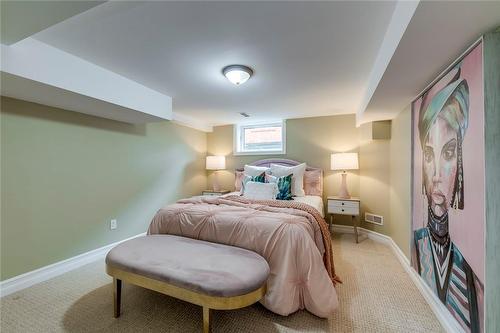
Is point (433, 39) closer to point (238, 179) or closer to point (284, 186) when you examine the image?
point (284, 186)

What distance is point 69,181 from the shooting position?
7.93 feet

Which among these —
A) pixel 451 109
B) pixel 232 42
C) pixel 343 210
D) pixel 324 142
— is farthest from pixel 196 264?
pixel 324 142

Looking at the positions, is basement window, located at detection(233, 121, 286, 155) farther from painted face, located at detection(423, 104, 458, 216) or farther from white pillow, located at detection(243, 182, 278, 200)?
painted face, located at detection(423, 104, 458, 216)

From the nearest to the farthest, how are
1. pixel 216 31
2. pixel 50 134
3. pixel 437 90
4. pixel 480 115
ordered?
pixel 480 115 → pixel 216 31 → pixel 437 90 → pixel 50 134

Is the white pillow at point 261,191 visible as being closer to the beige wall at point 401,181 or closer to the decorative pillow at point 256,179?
the decorative pillow at point 256,179

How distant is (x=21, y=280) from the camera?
6.56 ft

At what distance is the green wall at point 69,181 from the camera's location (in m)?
1.99

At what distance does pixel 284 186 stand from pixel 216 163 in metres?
1.74

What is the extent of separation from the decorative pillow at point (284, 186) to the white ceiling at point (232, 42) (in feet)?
4.30

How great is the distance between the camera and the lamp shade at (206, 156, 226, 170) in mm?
4406

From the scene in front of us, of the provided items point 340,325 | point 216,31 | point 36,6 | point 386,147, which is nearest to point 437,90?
point 386,147

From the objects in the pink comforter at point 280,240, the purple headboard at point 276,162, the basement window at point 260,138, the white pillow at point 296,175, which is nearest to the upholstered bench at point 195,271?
the pink comforter at point 280,240

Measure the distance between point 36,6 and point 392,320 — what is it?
302 cm

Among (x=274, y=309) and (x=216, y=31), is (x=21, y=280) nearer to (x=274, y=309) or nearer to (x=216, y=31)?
(x=274, y=309)
